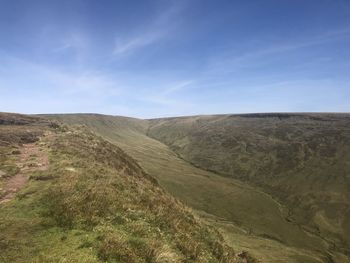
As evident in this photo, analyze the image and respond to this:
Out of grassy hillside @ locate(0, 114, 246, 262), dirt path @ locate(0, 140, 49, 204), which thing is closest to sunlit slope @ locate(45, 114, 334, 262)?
dirt path @ locate(0, 140, 49, 204)

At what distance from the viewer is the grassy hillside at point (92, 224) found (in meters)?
15.0

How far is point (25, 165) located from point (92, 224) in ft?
56.0

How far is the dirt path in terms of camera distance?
2383 cm

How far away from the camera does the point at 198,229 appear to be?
24.0 meters

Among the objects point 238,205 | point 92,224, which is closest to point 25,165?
point 92,224

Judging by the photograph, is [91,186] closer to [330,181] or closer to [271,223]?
[271,223]

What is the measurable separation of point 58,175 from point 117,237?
498 inches

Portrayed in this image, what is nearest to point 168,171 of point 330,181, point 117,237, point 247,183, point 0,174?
point 247,183

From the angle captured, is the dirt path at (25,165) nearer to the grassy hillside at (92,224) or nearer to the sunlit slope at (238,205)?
the grassy hillside at (92,224)

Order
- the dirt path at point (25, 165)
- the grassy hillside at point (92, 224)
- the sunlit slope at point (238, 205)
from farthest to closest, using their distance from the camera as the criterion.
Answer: the sunlit slope at point (238, 205) → the dirt path at point (25, 165) → the grassy hillside at point (92, 224)

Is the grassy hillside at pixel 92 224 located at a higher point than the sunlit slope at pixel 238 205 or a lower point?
higher

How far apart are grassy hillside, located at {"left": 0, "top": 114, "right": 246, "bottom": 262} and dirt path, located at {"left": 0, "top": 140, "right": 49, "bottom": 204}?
525 mm

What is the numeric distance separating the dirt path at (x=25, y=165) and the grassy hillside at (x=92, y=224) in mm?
525

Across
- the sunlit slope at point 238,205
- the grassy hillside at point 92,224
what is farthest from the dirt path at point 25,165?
the sunlit slope at point 238,205
